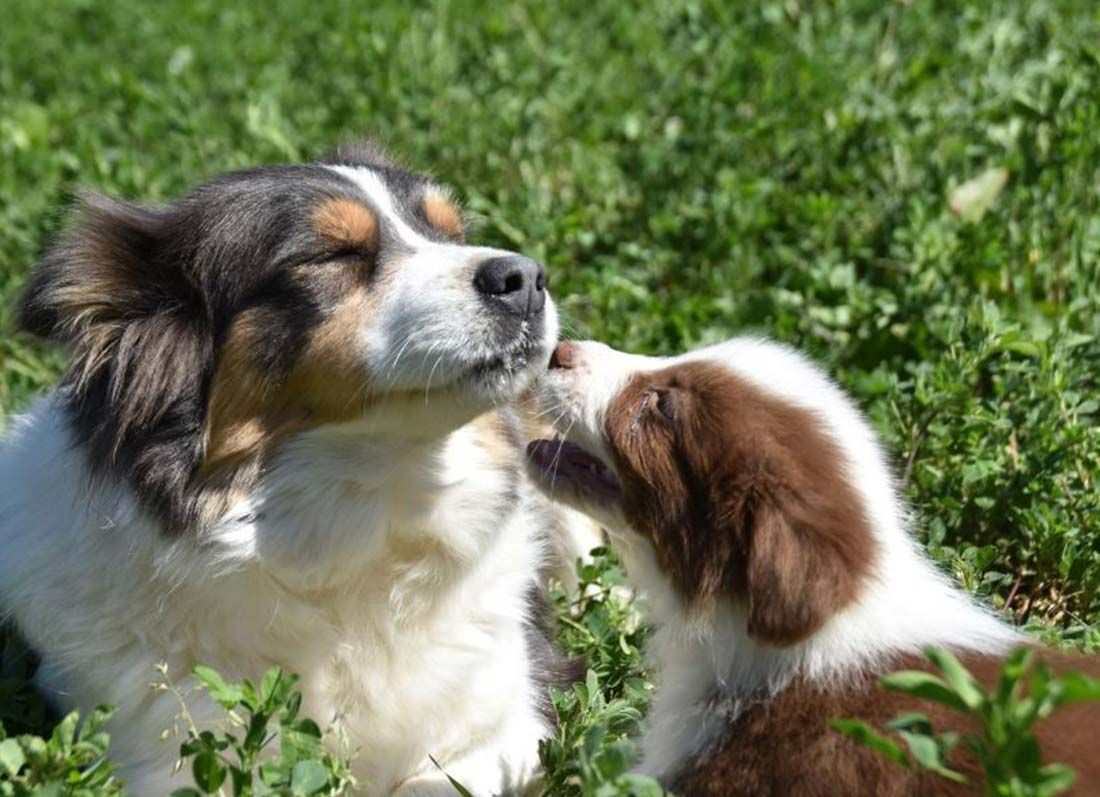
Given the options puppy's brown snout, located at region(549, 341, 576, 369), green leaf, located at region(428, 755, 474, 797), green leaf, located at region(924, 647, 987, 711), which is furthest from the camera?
puppy's brown snout, located at region(549, 341, 576, 369)

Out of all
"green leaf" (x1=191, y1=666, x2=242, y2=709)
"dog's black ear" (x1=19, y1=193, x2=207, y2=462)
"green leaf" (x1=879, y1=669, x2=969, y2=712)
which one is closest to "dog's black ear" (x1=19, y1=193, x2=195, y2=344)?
"dog's black ear" (x1=19, y1=193, x2=207, y2=462)

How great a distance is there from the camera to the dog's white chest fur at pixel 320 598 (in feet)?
13.6

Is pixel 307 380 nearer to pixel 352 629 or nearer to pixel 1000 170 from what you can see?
pixel 352 629

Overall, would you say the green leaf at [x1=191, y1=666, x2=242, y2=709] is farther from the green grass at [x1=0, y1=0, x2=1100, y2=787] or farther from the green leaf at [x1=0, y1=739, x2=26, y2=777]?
the green grass at [x1=0, y1=0, x2=1100, y2=787]

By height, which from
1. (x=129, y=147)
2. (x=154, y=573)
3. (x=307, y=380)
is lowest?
(x=129, y=147)

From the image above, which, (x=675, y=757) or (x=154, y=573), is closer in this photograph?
(x=675, y=757)

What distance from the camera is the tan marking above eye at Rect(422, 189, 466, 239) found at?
4.61m

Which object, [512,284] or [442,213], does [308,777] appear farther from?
[442,213]

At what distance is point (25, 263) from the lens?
7.11 m

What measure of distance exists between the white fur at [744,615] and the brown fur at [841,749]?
5 centimetres

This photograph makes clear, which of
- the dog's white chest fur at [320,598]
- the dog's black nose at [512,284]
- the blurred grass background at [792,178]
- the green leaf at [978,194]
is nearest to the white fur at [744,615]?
the dog's black nose at [512,284]

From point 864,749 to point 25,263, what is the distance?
4885mm

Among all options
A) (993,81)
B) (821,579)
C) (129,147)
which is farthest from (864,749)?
(129,147)

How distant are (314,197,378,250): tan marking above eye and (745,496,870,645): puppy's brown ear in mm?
1340
